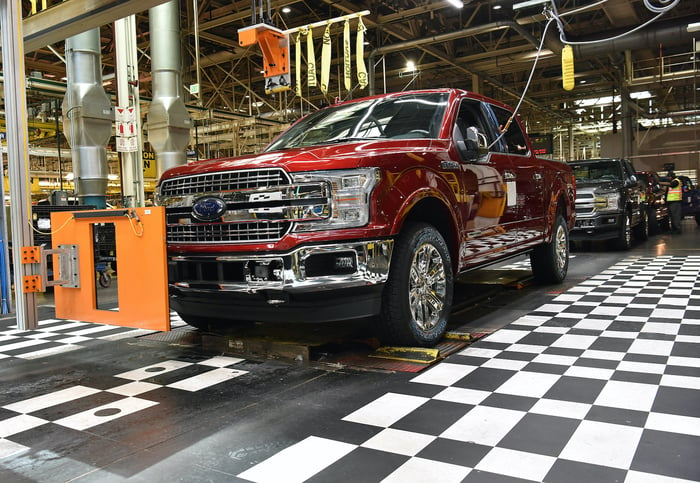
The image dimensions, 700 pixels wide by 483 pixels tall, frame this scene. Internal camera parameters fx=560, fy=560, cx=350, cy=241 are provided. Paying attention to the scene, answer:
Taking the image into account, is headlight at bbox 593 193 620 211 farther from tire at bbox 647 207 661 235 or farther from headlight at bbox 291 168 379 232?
headlight at bbox 291 168 379 232

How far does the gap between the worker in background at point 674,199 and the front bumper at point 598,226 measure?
525cm

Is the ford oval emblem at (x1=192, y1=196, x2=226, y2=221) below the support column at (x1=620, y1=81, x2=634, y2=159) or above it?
below

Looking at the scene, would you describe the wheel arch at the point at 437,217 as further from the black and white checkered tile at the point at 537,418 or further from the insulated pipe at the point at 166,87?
the insulated pipe at the point at 166,87

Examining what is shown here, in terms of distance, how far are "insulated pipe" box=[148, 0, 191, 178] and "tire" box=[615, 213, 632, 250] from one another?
301 inches

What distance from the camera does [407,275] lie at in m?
3.40

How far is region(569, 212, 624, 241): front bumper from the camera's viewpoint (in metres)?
9.43

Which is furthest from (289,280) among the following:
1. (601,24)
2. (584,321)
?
(601,24)

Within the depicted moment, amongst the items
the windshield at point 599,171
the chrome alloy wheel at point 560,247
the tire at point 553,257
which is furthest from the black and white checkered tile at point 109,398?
the windshield at point 599,171

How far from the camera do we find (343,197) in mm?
3115

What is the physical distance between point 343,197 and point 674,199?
43.8ft

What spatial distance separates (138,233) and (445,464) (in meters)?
2.41

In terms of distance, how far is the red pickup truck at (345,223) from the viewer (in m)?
3.12

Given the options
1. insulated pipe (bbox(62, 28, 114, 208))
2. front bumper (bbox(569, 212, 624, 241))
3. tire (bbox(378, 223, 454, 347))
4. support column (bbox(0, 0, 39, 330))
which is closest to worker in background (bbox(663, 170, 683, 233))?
front bumper (bbox(569, 212, 624, 241))

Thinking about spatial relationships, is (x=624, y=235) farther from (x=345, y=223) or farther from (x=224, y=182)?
(x=224, y=182)
